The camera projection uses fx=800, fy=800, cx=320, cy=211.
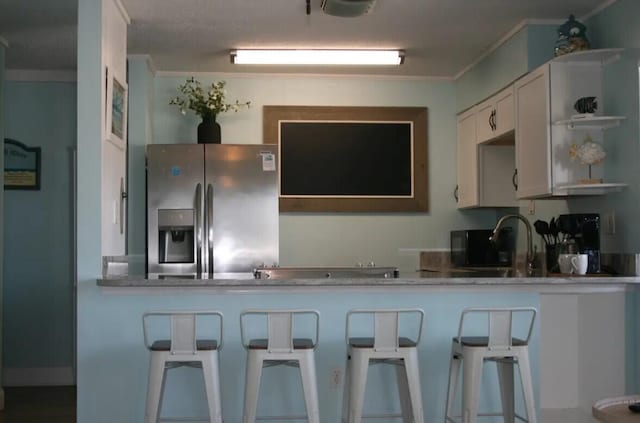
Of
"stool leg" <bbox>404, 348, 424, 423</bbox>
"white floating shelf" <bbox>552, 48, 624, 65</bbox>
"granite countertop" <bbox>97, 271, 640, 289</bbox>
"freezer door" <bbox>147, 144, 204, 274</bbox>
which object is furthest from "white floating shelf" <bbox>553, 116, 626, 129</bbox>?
"freezer door" <bbox>147, 144, 204, 274</bbox>

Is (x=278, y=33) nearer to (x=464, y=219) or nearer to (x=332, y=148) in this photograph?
(x=332, y=148)

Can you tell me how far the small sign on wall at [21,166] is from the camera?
630 centimetres

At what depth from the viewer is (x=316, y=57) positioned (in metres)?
5.47

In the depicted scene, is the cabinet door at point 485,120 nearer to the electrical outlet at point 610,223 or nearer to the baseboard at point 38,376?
the electrical outlet at point 610,223

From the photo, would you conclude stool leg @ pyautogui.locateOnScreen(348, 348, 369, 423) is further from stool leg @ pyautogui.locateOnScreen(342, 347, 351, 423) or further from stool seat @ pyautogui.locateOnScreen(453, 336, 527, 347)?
stool seat @ pyautogui.locateOnScreen(453, 336, 527, 347)

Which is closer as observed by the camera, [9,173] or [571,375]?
[571,375]

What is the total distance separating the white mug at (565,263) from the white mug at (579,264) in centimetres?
3

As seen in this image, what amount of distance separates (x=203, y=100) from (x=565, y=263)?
293 centimetres

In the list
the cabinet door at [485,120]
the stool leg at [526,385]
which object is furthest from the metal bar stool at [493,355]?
the cabinet door at [485,120]

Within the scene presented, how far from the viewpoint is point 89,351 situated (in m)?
4.04

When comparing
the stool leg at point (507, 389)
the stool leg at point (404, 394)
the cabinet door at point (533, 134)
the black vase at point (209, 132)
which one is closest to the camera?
the stool leg at point (404, 394)

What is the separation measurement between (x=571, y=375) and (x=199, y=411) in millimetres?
2075

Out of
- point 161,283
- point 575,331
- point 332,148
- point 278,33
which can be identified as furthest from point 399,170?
point 161,283

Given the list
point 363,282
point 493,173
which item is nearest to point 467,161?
point 493,173
